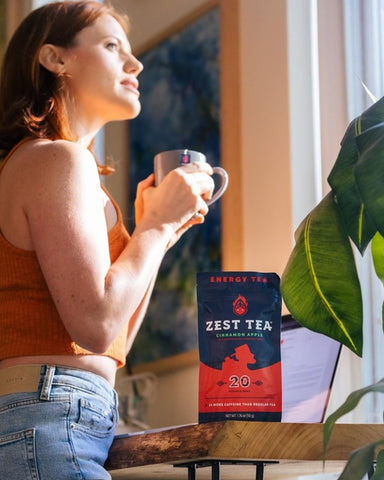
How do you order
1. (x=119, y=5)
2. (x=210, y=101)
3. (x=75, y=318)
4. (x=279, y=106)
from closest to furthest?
(x=75, y=318), (x=279, y=106), (x=210, y=101), (x=119, y=5)

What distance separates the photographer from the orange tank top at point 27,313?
4.53 ft

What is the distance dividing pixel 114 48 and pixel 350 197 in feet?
2.51

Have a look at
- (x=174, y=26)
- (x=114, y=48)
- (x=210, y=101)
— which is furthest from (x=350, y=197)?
(x=174, y=26)

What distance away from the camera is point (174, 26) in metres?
2.54

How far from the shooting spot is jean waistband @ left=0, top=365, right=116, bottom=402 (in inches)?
52.6

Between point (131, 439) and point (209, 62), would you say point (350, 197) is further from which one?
point (209, 62)

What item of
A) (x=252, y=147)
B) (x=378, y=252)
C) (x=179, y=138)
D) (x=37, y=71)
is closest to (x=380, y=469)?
(x=378, y=252)

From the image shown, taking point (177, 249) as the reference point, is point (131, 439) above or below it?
below

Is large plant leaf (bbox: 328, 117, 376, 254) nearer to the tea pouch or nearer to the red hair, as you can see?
the tea pouch

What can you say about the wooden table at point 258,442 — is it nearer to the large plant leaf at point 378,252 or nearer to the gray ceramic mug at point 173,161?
the large plant leaf at point 378,252

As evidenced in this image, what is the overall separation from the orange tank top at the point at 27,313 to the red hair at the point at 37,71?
25cm

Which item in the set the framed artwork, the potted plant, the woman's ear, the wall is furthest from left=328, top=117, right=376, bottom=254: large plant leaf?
the framed artwork

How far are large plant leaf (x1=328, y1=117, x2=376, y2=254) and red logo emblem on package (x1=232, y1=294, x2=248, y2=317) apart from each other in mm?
251

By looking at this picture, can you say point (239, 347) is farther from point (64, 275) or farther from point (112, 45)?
point (112, 45)
